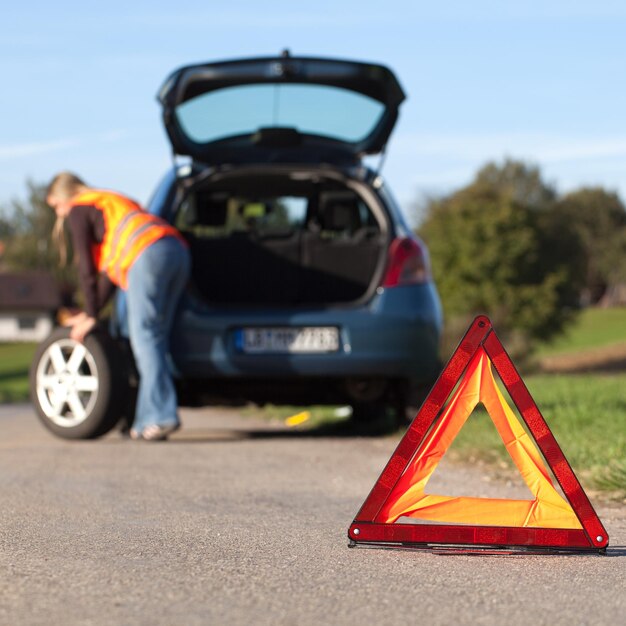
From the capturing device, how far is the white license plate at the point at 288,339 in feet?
26.8

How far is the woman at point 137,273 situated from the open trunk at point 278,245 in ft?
1.47

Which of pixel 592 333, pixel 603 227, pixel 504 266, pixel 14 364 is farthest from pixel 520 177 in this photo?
pixel 14 364

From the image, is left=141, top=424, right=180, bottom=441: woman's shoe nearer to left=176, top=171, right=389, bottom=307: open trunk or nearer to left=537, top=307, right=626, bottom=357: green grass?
left=176, top=171, right=389, bottom=307: open trunk

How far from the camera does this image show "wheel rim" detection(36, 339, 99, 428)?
8.12 metres

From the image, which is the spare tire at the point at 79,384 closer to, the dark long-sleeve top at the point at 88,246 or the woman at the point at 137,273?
the woman at the point at 137,273

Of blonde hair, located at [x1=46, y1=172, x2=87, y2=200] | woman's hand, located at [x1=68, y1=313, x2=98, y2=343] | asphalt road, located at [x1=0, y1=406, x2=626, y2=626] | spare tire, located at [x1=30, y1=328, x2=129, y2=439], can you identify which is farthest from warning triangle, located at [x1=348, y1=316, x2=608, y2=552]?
blonde hair, located at [x1=46, y1=172, x2=87, y2=200]

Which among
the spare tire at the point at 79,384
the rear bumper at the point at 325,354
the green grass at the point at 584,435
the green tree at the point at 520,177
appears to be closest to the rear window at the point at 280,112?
the rear bumper at the point at 325,354

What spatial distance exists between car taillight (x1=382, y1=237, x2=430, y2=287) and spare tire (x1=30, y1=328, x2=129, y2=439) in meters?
1.76

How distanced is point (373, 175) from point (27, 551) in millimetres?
5068

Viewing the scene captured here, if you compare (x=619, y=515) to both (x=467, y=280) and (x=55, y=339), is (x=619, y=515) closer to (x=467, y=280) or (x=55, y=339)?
(x=55, y=339)

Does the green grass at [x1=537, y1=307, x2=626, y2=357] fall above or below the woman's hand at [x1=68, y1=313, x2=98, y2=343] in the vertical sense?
below

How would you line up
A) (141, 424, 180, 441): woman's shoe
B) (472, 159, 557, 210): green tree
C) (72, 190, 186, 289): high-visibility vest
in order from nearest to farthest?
(141, 424, 180, 441): woman's shoe → (72, 190, 186, 289): high-visibility vest → (472, 159, 557, 210): green tree

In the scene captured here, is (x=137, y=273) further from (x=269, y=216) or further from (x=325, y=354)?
(x=269, y=216)

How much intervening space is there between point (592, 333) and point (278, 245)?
7815 cm
